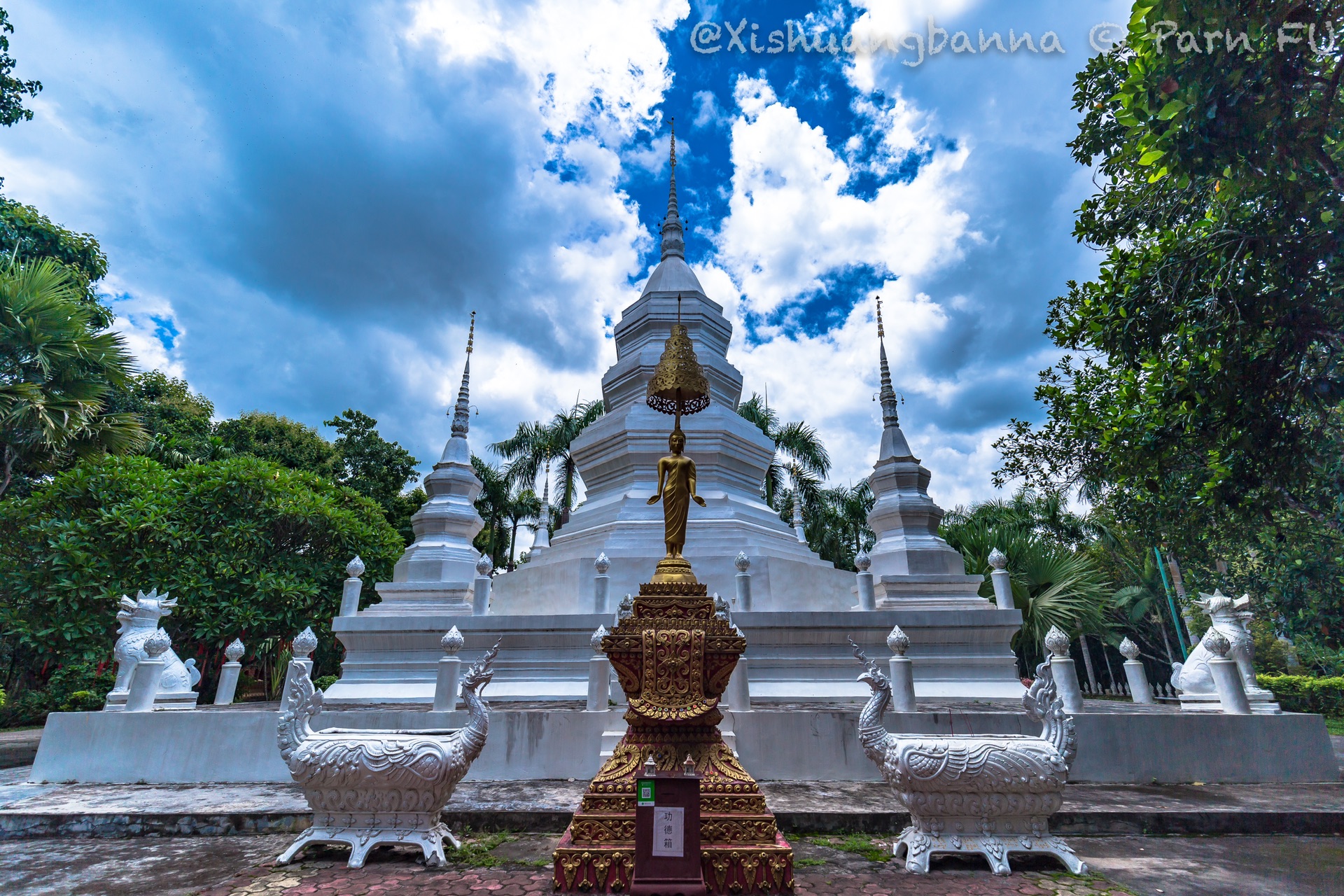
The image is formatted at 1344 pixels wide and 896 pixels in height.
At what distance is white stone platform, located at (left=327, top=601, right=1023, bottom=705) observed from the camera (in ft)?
30.9

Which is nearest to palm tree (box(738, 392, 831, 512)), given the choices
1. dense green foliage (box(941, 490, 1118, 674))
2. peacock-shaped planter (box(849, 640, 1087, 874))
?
dense green foliage (box(941, 490, 1118, 674))

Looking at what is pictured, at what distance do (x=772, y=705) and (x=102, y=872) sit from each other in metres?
6.56

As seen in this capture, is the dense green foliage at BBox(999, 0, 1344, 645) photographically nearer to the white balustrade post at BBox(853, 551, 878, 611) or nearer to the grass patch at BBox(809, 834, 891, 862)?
the white balustrade post at BBox(853, 551, 878, 611)

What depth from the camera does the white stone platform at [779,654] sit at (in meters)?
9.43

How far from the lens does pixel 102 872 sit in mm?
4793

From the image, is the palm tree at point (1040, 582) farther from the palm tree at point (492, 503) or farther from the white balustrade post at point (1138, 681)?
the palm tree at point (492, 503)

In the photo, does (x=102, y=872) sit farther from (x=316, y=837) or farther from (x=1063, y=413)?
(x=1063, y=413)

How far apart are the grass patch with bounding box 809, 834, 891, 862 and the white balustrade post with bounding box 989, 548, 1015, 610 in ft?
18.9

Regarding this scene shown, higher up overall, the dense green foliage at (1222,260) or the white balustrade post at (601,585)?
the dense green foliage at (1222,260)

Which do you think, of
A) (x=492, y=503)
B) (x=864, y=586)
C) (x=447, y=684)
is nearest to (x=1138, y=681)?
(x=864, y=586)

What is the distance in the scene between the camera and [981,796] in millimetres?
4820

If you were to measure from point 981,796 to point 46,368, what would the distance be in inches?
535

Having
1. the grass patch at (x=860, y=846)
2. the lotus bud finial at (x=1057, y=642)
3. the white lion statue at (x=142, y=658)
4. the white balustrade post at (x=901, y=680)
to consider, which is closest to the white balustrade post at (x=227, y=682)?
the white lion statue at (x=142, y=658)

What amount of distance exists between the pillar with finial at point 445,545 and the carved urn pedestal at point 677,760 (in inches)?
267
